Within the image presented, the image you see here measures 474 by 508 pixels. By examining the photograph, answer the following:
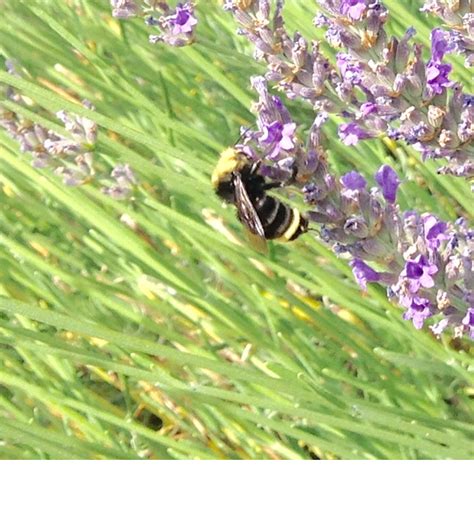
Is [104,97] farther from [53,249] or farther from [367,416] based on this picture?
[367,416]

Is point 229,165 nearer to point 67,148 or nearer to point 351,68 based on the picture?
point 67,148

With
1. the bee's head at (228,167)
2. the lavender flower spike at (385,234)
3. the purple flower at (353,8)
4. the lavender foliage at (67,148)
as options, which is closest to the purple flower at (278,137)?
the lavender flower spike at (385,234)

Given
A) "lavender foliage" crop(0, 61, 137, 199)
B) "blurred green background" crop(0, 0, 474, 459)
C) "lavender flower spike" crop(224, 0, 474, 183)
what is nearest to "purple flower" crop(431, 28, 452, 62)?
"lavender flower spike" crop(224, 0, 474, 183)

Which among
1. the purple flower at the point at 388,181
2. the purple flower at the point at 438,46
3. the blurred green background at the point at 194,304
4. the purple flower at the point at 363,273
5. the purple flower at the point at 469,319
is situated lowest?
the blurred green background at the point at 194,304

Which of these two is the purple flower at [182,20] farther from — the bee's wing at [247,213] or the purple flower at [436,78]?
the purple flower at [436,78]

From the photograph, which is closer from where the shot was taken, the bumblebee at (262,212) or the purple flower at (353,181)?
the purple flower at (353,181)

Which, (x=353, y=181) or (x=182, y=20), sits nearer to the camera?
(x=353, y=181)

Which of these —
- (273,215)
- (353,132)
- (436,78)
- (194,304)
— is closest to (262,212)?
(273,215)
